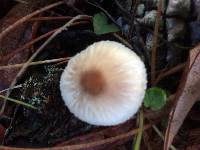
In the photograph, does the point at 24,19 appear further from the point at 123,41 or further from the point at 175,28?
the point at 175,28

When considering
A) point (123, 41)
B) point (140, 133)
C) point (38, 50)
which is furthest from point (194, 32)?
point (38, 50)

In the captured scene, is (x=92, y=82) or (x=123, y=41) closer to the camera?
(x=92, y=82)

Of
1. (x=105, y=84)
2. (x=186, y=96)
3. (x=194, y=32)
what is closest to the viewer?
(x=105, y=84)

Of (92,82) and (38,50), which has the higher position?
(92,82)

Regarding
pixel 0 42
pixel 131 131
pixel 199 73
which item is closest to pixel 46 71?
pixel 0 42

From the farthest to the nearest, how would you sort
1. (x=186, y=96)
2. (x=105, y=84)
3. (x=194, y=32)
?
(x=194, y=32) → (x=186, y=96) → (x=105, y=84)

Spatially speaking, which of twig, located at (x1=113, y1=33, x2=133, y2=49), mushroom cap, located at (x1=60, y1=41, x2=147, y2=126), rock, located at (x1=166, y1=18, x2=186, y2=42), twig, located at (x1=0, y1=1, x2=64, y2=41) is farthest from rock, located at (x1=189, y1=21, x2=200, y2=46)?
twig, located at (x1=0, y1=1, x2=64, y2=41)

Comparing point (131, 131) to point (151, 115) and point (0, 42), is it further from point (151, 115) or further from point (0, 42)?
point (0, 42)

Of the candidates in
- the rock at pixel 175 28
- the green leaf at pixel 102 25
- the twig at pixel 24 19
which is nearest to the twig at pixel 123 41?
the green leaf at pixel 102 25
